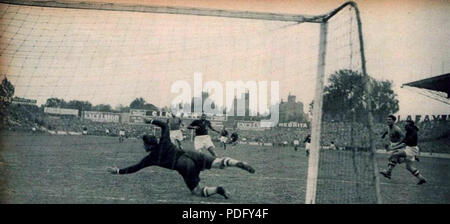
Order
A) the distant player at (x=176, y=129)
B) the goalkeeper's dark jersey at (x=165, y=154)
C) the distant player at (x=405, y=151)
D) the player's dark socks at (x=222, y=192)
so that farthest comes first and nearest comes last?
the distant player at (x=176, y=129) < the distant player at (x=405, y=151) < the goalkeeper's dark jersey at (x=165, y=154) < the player's dark socks at (x=222, y=192)

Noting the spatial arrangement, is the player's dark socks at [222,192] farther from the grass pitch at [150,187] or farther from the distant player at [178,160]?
the distant player at [178,160]

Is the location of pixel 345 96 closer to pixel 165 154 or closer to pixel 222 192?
pixel 222 192

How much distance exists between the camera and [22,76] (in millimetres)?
5238

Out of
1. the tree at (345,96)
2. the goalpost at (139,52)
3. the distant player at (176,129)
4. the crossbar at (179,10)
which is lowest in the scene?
the distant player at (176,129)

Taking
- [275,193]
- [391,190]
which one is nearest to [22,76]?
[275,193]

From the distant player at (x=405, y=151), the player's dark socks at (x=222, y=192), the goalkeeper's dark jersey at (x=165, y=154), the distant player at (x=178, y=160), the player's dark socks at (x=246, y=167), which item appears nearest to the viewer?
the player's dark socks at (x=246, y=167)

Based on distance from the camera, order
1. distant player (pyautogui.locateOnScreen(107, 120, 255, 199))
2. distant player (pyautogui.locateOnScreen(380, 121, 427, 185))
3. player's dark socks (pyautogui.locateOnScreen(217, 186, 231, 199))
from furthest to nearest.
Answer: distant player (pyautogui.locateOnScreen(380, 121, 427, 185)) → distant player (pyautogui.locateOnScreen(107, 120, 255, 199)) → player's dark socks (pyautogui.locateOnScreen(217, 186, 231, 199))

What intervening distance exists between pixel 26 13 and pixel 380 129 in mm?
19762

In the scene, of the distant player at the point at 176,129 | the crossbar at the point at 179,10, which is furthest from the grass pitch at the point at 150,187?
the distant player at the point at 176,129

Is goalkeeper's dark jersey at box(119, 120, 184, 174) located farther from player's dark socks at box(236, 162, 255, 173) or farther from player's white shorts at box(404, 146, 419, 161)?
player's white shorts at box(404, 146, 419, 161)

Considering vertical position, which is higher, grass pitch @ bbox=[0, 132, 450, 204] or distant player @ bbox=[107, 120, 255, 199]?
distant player @ bbox=[107, 120, 255, 199]

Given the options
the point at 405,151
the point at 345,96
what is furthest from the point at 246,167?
the point at 405,151

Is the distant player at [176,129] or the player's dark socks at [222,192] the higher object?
the distant player at [176,129]

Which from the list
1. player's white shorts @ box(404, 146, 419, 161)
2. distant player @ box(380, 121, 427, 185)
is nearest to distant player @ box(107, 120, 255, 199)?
distant player @ box(380, 121, 427, 185)
